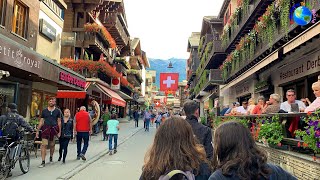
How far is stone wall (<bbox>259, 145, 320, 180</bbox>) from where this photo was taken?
5.15m

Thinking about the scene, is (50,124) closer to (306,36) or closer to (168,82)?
(306,36)

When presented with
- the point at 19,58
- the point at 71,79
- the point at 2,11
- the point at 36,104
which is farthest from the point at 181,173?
the point at 36,104

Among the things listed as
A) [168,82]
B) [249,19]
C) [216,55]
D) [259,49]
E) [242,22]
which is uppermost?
[242,22]

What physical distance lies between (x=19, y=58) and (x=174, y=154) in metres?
9.62

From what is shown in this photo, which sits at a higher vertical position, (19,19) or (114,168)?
(19,19)

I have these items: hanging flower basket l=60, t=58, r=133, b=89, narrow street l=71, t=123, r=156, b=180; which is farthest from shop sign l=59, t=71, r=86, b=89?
hanging flower basket l=60, t=58, r=133, b=89

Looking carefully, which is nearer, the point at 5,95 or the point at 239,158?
the point at 239,158

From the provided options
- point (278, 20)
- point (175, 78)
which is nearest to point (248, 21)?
point (278, 20)

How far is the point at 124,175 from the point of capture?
9109mm

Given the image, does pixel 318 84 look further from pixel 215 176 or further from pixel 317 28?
pixel 215 176

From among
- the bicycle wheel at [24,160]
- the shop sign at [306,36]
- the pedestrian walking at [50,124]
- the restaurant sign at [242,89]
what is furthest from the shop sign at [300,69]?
the bicycle wheel at [24,160]

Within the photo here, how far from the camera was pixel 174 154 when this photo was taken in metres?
2.65

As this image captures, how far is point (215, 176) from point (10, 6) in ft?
43.9

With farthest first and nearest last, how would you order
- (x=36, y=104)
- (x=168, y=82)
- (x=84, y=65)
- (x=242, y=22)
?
(x=168, y=82) → (x=84, y=65) → (x=242, y=22) → (x=36, y=104)
